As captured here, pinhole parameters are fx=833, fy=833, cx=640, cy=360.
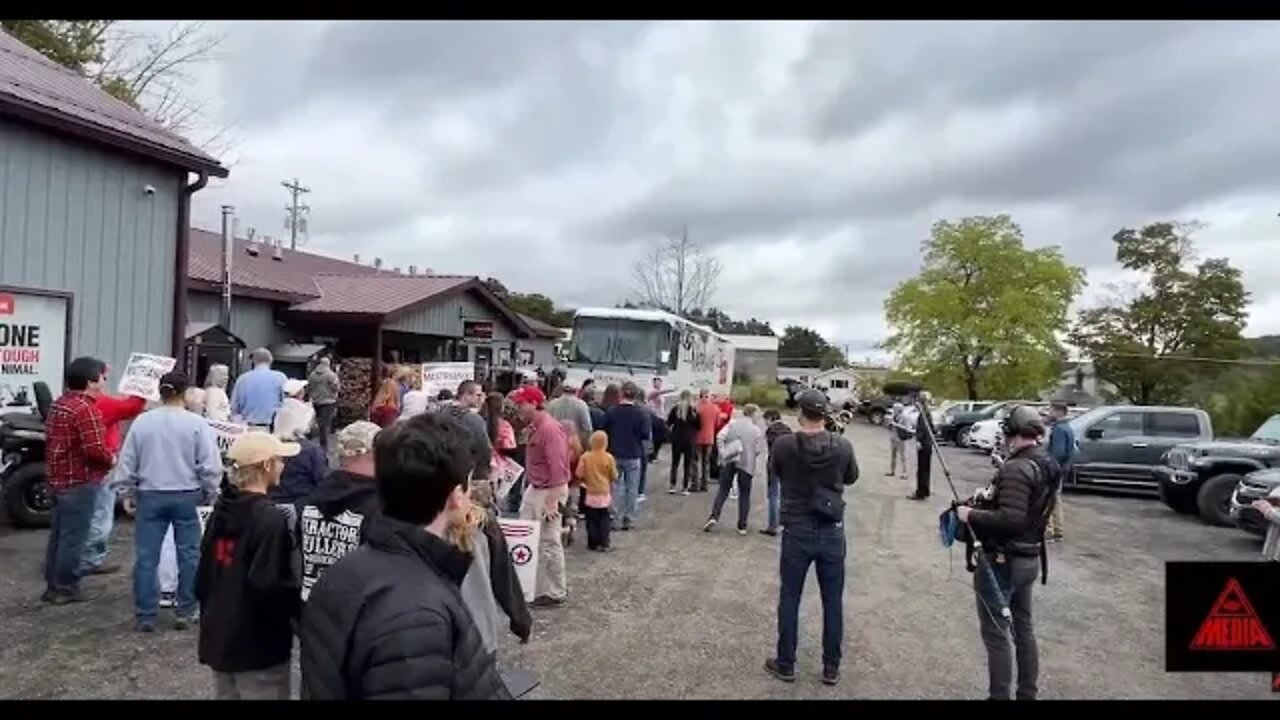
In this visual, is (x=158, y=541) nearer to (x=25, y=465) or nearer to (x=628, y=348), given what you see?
(x=25, y=465)

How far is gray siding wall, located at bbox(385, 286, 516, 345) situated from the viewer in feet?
75.3

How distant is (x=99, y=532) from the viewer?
6828 mm

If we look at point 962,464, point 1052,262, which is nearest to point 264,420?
point 962,464

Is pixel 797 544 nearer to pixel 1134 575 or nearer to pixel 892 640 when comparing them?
pixel 892 640

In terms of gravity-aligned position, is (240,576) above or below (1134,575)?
above

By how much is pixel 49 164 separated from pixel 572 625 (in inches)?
309

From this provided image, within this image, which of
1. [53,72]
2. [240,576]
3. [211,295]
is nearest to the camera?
[240,576]

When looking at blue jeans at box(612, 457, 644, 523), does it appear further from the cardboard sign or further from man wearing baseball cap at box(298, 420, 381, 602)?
man wearing baseball cap at box(298, 420, 381, 602)

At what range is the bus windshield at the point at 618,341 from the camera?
18.7m

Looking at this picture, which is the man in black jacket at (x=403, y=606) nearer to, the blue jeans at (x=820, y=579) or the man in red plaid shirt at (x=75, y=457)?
the blue jeans at (x=820, y=579)

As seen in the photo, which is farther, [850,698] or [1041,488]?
[850,698]

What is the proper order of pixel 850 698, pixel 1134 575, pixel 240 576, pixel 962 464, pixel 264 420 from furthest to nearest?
pixel 962 464 < pixel 264 420 < pixel 1134 575 < pixel 850 698 < pixel 240 576

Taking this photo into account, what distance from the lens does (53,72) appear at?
10664 mm

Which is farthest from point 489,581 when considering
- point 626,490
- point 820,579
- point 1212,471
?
point 1212,471
